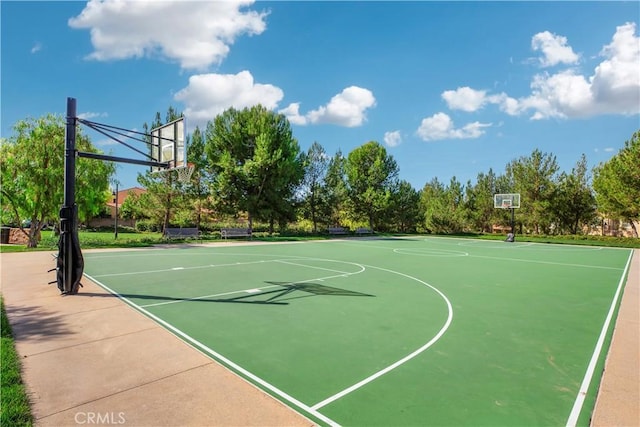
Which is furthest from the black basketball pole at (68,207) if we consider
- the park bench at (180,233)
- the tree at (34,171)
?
the park bench at (180,233)

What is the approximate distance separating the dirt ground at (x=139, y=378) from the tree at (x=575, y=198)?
35828 millimetres

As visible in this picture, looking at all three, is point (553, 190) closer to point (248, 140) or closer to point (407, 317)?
point (248, 140)

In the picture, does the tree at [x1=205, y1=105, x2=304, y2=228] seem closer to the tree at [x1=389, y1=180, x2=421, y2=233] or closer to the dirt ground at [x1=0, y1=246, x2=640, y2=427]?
the tree at [x1=389, y1=180, x2=421, y2=233]

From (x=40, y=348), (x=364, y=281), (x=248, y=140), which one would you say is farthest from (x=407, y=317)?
(x=248, y=140)

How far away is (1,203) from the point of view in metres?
18.6

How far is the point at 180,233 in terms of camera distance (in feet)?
83.3

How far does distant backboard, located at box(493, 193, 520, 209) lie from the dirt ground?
30107 mm

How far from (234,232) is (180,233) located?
432cm

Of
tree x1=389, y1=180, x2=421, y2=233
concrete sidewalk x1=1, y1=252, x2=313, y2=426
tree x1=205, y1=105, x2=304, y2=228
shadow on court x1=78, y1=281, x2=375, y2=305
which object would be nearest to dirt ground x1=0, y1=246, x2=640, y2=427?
concrete sidewalk x1=1, y1=252, x2=313, y2=426

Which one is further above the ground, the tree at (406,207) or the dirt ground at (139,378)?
the tree at (406,207)

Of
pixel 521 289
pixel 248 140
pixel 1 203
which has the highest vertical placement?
pixel 248 140

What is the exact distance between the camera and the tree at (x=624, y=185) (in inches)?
1072

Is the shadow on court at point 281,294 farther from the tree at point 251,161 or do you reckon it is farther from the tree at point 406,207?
the tree at point 406,207

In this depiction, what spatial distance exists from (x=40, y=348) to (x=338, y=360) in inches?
157
